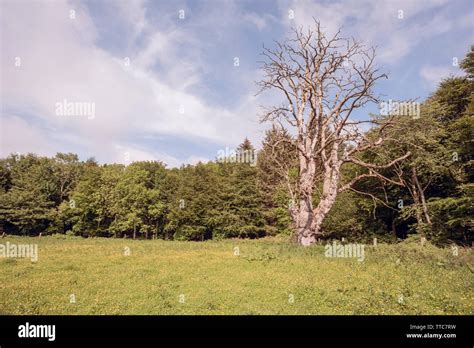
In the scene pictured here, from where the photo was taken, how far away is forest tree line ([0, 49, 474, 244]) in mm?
29938

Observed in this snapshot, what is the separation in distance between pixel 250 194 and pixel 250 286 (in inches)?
1795

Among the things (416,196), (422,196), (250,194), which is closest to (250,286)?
(422,196)

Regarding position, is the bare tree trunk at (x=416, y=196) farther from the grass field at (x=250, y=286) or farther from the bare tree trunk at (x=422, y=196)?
the grass field at (x=250, y=286)

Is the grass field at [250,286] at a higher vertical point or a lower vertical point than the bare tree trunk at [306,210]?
lower

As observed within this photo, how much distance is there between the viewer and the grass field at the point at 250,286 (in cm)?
897

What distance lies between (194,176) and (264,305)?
5277 centimetres

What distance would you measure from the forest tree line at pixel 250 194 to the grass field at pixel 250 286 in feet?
40.8

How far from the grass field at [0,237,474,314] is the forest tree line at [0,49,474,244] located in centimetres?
1244

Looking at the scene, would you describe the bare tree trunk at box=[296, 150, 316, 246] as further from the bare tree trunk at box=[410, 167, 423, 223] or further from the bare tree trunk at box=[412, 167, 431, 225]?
the bare tree trunk at box=[412, 167, 431, 225]

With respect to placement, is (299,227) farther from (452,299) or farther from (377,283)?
(452,299)

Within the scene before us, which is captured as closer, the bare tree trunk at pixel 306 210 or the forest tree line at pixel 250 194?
the bare tree trunk at pixel 306 210

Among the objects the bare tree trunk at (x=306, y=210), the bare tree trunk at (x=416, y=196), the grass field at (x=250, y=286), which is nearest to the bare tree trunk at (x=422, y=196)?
the bare tree trunk at (x=416, y=196)

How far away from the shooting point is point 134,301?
970 centimetres

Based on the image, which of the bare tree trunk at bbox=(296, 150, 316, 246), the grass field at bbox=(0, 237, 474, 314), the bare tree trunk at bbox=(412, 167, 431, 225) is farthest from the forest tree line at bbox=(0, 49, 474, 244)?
the grass field at bbox=(0, 237, 474, 314)
